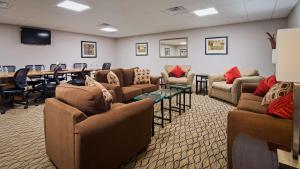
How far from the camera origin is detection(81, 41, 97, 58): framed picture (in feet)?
26.1

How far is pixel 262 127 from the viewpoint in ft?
4.91

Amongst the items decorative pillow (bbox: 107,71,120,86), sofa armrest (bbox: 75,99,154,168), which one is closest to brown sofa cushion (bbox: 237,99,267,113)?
sofa armrest (bbox: 75,99,154,168)

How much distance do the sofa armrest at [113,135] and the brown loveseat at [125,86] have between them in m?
1.61

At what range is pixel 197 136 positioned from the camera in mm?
2652

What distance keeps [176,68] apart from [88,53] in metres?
4.30

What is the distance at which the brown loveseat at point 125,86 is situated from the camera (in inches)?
144

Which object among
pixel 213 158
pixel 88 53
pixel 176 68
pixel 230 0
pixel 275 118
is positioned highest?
pixel 230 0

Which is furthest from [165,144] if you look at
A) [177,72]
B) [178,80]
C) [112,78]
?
[177,72]

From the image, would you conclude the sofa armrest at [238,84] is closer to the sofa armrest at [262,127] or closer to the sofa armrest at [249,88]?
the sofa armrest at [249,88]

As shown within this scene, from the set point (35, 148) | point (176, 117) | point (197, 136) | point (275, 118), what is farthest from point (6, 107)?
point (275, 118)

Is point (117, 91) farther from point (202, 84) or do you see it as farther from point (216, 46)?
point (216, 46)

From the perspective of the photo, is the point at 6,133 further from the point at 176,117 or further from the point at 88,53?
the point at 88,53

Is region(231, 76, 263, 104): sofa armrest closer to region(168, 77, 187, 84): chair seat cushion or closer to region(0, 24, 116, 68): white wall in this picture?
region(168, 77, 187, 84): chair seat cushion

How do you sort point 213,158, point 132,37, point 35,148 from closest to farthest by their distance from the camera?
point 213,158 < point 35,148 < point 132,37
